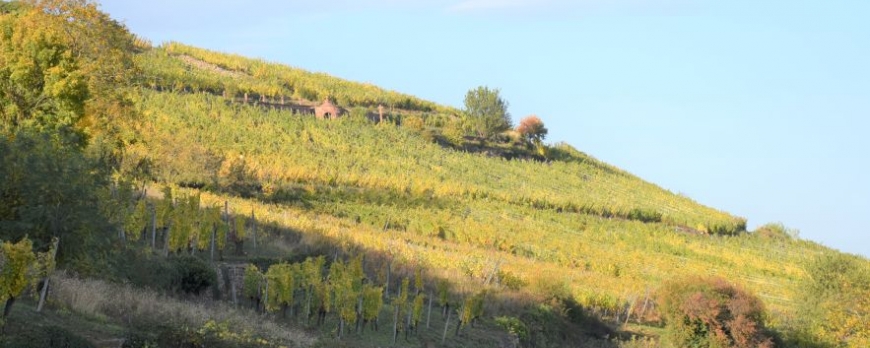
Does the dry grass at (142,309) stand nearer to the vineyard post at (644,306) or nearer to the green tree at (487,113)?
the vineyard post at (644,306)

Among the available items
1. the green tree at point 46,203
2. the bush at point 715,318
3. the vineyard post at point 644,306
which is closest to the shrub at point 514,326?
the bush at point 715,318

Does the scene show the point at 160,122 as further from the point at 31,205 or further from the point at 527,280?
the point at 31,205

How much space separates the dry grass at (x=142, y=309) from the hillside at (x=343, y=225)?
85mm

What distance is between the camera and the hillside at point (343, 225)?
22484mm

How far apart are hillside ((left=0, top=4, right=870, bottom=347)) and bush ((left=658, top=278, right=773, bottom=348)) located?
1.86m

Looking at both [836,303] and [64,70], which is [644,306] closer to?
[836,303]

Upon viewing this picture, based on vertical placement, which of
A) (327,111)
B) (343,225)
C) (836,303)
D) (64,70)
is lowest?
(343,225)

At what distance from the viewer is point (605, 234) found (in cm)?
6844

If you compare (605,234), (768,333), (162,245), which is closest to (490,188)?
(605,234)

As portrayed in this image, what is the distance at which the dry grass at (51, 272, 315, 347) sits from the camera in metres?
19.7

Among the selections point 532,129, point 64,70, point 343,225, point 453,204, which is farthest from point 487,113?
point 64,70

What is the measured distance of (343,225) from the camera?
4866 cm

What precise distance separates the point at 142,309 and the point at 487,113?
72.1 metres

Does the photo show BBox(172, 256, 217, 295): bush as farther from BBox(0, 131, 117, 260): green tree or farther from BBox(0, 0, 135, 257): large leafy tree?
BBox(0, 131, 117, 260): green tree
